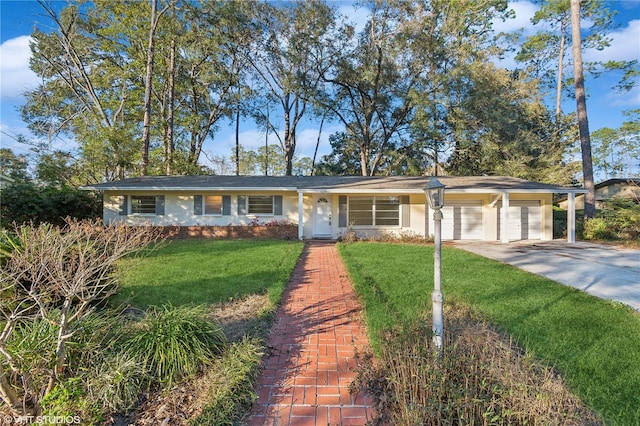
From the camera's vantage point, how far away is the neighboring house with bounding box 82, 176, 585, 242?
13523mm

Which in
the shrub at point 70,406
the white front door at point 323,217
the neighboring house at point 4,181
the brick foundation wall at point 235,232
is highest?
the neighboring house at point 4,181

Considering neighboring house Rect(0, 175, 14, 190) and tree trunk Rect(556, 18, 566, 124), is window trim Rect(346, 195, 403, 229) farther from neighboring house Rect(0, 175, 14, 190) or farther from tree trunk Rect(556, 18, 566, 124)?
tree trunk Rect(556, 18, 566, 124)

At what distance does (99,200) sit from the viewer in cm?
1437

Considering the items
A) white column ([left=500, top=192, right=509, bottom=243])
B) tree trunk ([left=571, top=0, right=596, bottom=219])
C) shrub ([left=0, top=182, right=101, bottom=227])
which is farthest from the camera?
tree trunk ([left=571, top=0, right=596, bottom=219])

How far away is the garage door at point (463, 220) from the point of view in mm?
13758

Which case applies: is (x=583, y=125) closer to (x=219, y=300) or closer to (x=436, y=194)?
(x=436, y=194)

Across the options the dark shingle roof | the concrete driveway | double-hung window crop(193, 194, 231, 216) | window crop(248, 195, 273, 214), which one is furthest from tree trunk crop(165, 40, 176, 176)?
the concrete driveway

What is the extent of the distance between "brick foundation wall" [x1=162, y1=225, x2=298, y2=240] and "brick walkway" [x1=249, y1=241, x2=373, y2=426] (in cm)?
752

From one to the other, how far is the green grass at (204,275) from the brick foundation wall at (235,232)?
350 cm

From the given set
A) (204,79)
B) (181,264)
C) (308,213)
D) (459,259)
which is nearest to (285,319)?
(181,264)

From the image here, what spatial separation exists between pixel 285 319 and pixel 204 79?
22.1 meters

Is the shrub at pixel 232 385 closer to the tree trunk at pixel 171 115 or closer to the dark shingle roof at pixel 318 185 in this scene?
the dark shingle roof at pixel 318 185

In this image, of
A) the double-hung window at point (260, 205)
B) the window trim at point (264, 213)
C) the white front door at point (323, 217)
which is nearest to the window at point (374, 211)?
the white front door at point (323, 217)

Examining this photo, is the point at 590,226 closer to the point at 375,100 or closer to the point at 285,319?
the point at 375,100
